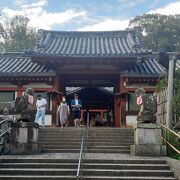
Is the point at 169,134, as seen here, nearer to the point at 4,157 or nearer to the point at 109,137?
the point at 109,137

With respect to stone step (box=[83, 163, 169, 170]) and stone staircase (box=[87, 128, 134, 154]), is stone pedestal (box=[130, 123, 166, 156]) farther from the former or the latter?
stone step (box=[83, 163, 169, 170])

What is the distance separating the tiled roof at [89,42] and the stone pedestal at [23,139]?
964cm

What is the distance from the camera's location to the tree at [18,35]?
48344 millimetres

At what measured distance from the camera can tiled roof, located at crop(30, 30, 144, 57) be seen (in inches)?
840

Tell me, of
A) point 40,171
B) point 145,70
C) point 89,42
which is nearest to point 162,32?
point 89,42

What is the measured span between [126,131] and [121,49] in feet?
31.6

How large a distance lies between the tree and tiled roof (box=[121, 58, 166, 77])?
3025cm

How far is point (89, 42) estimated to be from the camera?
24047 millimetres

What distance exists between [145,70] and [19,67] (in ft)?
27.4

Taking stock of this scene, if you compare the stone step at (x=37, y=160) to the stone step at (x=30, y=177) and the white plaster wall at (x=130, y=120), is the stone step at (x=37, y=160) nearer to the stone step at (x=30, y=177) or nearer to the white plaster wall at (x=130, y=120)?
the stone step at (x=30, y=177)

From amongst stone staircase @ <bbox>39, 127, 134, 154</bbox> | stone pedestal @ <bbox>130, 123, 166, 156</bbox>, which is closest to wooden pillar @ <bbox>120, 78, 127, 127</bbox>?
stone staircase @ <bbox>39, 127, 134, 154</bbox>

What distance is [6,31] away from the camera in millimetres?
52906

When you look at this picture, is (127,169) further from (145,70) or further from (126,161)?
(145,70)

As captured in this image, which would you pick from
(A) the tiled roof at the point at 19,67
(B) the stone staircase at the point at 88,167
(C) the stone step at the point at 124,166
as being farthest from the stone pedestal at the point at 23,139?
(A) the tiled roof at the point at 19,67
